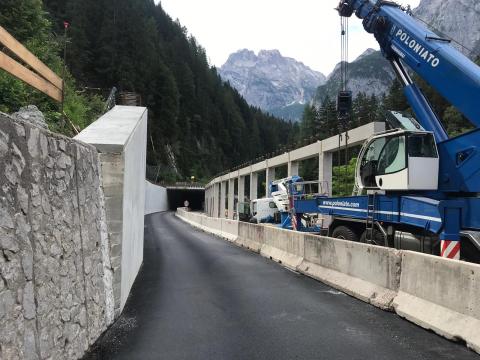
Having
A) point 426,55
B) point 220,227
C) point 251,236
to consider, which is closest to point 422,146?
point 426,55

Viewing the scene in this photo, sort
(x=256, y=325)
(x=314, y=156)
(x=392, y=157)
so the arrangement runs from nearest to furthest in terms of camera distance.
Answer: (x=256, y=325), (x=392, y=157), (x=314, y=156)

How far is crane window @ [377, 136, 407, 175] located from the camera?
11.1 metres

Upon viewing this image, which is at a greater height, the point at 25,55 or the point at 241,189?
the point at 25,55

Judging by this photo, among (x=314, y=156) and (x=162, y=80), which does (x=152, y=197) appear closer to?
(x=314, y=156)

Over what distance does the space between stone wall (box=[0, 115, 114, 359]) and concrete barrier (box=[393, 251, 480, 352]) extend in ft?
15.1

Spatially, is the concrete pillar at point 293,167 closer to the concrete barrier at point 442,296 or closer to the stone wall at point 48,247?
the concrete barrier at point 442,296

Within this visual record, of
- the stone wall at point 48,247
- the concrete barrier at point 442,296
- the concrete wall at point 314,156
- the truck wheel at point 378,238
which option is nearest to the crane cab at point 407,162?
the truck wheel at point 378,238

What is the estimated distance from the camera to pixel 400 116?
12.2 m

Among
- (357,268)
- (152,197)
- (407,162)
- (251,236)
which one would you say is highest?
(407,162)

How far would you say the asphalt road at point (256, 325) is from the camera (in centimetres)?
550

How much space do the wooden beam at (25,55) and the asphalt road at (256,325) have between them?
3581 millimetres

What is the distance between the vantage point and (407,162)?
10.8 m

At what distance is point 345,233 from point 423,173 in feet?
10.4

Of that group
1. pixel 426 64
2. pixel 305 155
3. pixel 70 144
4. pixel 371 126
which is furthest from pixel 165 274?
pixel 305 155
